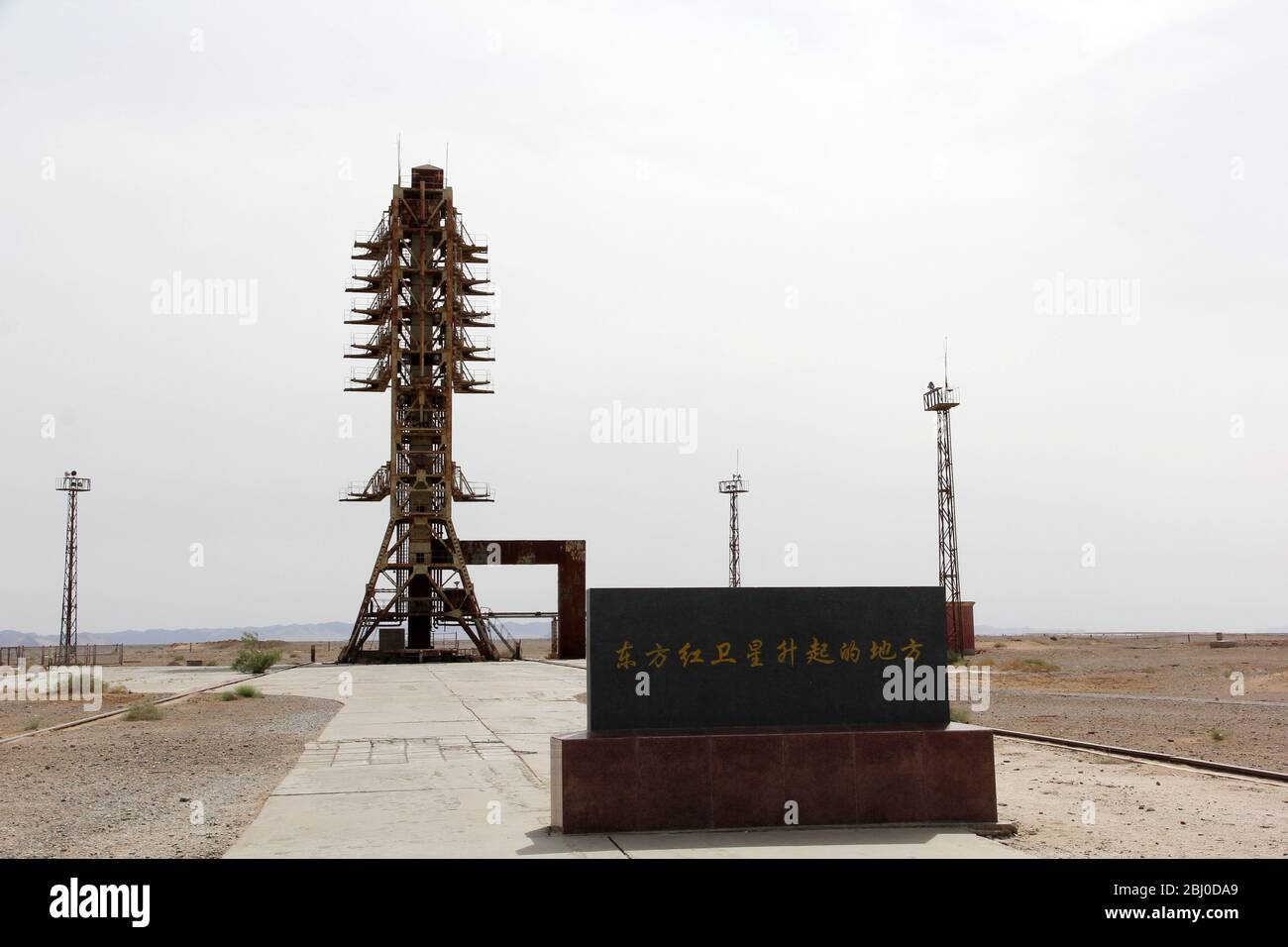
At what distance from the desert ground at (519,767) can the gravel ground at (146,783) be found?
3 cm

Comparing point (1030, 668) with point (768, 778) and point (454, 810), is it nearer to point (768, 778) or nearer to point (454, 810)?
point (768, 778)

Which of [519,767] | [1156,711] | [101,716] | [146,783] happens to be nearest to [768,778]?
[519,767]

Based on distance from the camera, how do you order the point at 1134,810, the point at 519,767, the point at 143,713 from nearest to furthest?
1. the point at 1134,810
2. the point at 519,767
3. the point at 143,713

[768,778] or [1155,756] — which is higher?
[768,778]

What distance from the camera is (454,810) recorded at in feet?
36.2

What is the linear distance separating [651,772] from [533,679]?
27.8m

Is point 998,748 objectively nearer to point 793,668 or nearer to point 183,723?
point 793,668

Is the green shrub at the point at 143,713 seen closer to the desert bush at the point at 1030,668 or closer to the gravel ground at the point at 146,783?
the gravel ground at the point at 146,783

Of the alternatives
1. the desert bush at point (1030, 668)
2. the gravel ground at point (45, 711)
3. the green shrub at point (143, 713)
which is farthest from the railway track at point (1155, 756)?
the desert bush at point (1030, 668)

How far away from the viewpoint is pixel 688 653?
33.7ft

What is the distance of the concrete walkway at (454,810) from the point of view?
909 centimetres

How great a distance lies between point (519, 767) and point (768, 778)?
543 cm
